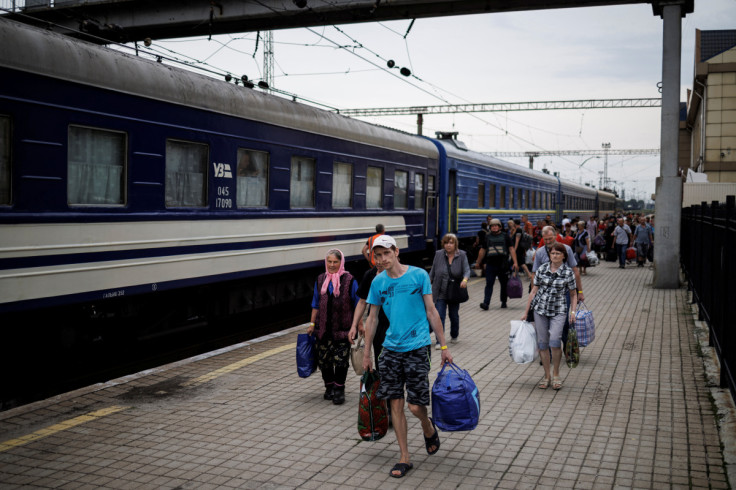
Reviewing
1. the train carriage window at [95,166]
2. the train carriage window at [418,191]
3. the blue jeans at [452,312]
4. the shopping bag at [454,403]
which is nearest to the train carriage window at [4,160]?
the train carriage window at [95,166]

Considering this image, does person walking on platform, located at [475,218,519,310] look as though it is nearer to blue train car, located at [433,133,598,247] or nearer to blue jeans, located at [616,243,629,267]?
blue train car, located at [433,133,598,247]

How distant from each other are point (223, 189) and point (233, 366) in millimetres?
2736

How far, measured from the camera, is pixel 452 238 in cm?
985

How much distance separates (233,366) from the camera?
855 cm

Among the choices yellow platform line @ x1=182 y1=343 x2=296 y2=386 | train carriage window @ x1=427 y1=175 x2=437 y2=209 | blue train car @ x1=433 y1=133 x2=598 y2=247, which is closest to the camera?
yellow platform line @ x1=182 y1=343 x2=296 y2=386

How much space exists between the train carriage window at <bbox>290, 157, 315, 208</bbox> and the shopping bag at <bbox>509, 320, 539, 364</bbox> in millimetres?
5290

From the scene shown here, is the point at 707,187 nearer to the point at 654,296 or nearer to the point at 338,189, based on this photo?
the point at 654,296

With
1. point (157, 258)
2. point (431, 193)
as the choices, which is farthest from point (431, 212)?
point (157, 258)

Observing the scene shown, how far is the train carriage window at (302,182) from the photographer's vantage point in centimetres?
1205

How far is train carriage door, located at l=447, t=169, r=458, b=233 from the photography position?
19.8m

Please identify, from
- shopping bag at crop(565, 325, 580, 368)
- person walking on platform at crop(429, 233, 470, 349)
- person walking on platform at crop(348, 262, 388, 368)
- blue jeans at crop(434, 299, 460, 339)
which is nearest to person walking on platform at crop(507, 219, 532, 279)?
blue jeans at crop(434, 299, 460, 339)

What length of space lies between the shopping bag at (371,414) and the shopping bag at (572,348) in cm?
347

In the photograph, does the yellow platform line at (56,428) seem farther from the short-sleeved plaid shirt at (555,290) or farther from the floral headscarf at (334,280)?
the short-sleeved plaid shirt at (555,290)

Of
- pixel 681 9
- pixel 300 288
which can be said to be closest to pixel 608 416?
pixel 300 288
